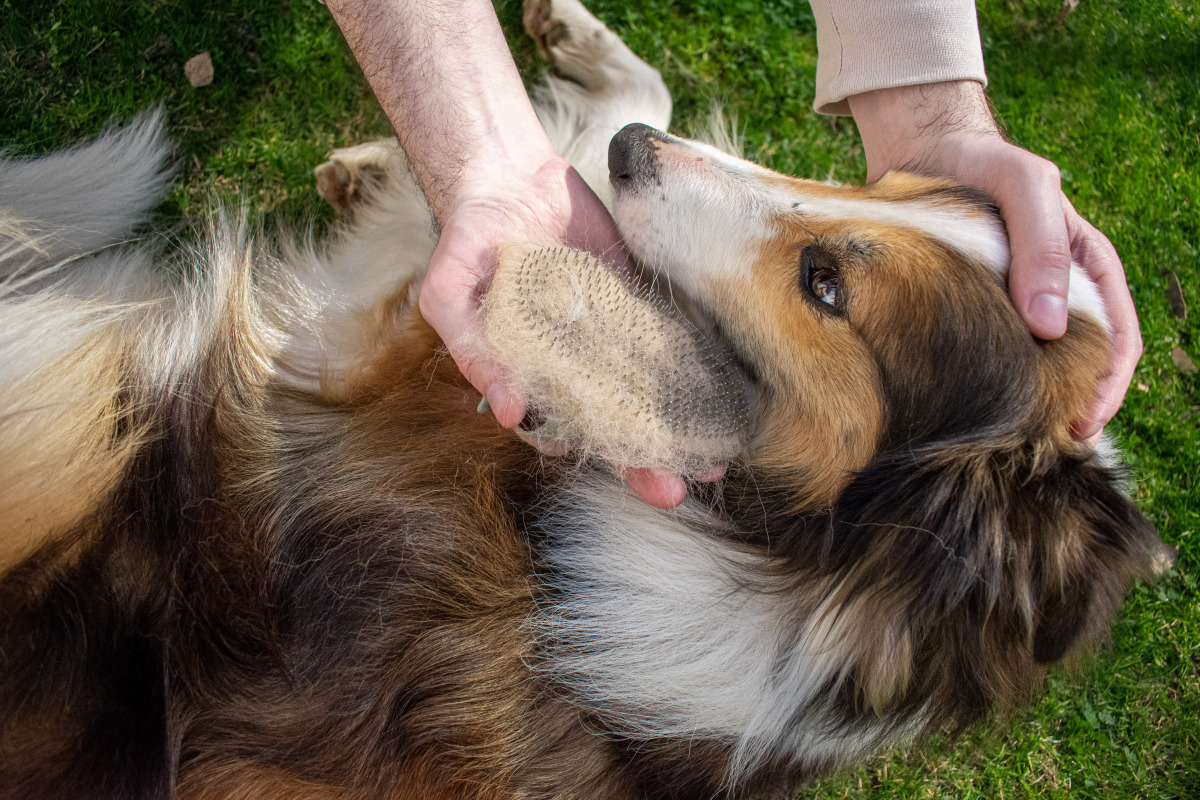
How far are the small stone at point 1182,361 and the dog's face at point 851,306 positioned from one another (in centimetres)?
241

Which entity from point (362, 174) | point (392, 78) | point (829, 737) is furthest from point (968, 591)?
point (362, 174)

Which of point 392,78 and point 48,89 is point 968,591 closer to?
point 392,78

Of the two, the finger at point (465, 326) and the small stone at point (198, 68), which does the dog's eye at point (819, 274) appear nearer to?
the finger at point (465, 326)

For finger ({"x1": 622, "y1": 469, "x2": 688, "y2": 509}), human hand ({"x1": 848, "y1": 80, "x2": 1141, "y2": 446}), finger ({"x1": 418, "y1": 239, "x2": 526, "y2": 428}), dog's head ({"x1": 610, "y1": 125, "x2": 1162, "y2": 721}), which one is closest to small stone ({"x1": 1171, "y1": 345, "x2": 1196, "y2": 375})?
human hand ({"x1": 848, "y1": 80, "x2": 1141, "y2": 446})

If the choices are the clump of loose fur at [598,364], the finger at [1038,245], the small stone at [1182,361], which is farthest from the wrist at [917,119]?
the small stone at [1182,361]

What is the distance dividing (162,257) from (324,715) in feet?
6.70

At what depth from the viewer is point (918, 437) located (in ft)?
6.33

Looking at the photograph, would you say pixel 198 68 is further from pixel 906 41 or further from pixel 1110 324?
pixel 1110 324

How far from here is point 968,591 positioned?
5.84ft

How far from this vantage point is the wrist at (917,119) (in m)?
2.51

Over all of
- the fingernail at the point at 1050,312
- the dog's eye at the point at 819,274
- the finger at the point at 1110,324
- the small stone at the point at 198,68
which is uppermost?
the small stone at the point at 198,68

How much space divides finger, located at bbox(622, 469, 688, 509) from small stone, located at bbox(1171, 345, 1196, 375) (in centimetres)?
319

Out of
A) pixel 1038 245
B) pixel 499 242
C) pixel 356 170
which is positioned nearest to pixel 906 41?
pixel 1038 245

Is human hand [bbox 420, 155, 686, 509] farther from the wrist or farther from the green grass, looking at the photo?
the green grass
